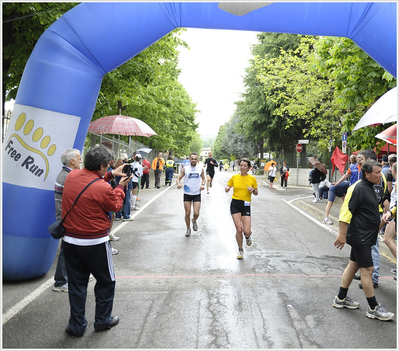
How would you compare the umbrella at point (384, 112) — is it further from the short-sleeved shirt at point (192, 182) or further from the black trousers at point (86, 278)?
the black trousers at point (86, 278)

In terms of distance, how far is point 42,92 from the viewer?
5.84 m

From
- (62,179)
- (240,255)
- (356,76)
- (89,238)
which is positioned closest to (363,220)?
(240,255)

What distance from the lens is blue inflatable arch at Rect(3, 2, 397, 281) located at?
5711 mm

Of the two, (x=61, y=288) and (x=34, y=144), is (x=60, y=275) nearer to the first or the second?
(x=61, y=288)

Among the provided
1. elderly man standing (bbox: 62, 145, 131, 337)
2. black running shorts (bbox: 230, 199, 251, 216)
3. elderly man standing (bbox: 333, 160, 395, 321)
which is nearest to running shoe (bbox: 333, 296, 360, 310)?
elderly man standing (bbox: 333, 160, 395, 321)

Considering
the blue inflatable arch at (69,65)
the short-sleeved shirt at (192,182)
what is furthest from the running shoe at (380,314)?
the short-sleeved shirt at (192,182)

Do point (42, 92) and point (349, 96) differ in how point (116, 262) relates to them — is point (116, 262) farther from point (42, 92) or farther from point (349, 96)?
point (349, 96)

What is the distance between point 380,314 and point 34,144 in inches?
189

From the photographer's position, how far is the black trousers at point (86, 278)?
419 centimetres

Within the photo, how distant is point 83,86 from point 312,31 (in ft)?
11.1

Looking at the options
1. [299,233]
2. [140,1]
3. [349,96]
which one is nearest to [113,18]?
[140,1]

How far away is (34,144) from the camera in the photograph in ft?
18.8

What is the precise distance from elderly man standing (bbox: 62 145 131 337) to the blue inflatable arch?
5.66ft

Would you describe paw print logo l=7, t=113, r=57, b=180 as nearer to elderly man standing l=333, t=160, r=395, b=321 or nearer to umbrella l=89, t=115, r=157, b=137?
elderly man standing l=333, t=160, r=395, b=321
